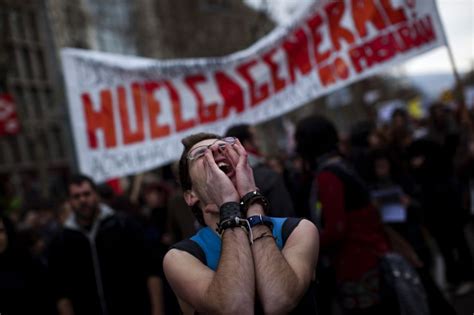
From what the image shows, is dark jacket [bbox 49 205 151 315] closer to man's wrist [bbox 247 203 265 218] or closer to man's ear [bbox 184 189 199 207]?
man's ear [bbox 184 189 199 207]

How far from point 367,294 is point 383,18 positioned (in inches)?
108

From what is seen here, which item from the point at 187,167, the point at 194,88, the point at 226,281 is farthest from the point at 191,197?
the point at 194,88

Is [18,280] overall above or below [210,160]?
below

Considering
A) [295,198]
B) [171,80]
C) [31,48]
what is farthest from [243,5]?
[295,198]

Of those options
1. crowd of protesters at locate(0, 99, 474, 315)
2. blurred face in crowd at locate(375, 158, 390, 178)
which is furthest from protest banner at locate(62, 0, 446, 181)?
blurred face in crowd at locate(375, 158, 390, 178)

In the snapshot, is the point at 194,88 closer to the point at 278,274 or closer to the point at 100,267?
the point at 100,267

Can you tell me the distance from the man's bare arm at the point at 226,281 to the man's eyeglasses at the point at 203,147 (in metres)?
0.34

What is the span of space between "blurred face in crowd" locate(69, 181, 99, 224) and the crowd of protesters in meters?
0.01

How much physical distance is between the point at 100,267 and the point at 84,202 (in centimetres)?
51

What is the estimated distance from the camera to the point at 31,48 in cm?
3148

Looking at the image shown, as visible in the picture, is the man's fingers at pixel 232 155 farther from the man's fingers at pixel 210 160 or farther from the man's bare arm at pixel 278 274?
the man's bare arm at pixel 278 274

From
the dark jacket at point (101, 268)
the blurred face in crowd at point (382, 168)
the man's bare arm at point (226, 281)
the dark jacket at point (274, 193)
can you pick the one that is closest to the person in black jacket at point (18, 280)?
the dark jacket at point (101, 268)

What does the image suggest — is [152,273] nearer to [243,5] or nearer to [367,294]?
[367,294]

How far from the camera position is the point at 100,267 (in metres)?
4.12
